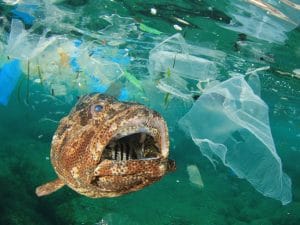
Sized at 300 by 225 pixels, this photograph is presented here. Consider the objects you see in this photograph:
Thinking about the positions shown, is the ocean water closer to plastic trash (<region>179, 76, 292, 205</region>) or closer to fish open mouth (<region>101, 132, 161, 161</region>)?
plastic trash (<region>179, 76, 292, 205</region>)

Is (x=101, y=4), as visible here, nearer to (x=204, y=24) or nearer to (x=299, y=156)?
(x=204, y=24)

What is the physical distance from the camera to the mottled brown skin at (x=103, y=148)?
3803 millimetres

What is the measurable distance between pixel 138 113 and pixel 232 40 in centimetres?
1062

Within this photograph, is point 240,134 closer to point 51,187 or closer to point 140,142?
point 51,187

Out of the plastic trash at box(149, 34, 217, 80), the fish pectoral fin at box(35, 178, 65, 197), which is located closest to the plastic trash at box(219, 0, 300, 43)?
the plastic trash at box(149, 34, 217, 80)

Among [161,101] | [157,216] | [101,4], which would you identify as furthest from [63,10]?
[157,216]

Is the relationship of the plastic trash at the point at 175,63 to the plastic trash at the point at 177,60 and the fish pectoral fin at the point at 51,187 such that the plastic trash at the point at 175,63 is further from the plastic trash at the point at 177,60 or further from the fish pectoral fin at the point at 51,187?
the fish pectoral fin at the point at 51,187

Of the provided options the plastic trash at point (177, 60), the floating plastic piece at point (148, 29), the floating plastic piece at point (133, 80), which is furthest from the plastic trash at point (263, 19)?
the floating plastic piece at point (133, 80)

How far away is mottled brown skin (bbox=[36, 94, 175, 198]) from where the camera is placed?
3.80m

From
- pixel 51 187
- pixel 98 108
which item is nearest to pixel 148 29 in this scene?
pixel 51 187

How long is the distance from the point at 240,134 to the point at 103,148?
636 cm

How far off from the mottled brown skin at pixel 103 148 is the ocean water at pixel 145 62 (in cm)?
640

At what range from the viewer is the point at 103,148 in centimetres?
388

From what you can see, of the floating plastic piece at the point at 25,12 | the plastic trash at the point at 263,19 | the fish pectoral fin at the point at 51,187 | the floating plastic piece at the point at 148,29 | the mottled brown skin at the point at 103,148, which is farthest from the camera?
the floating plastic piece at the point at 148,29
